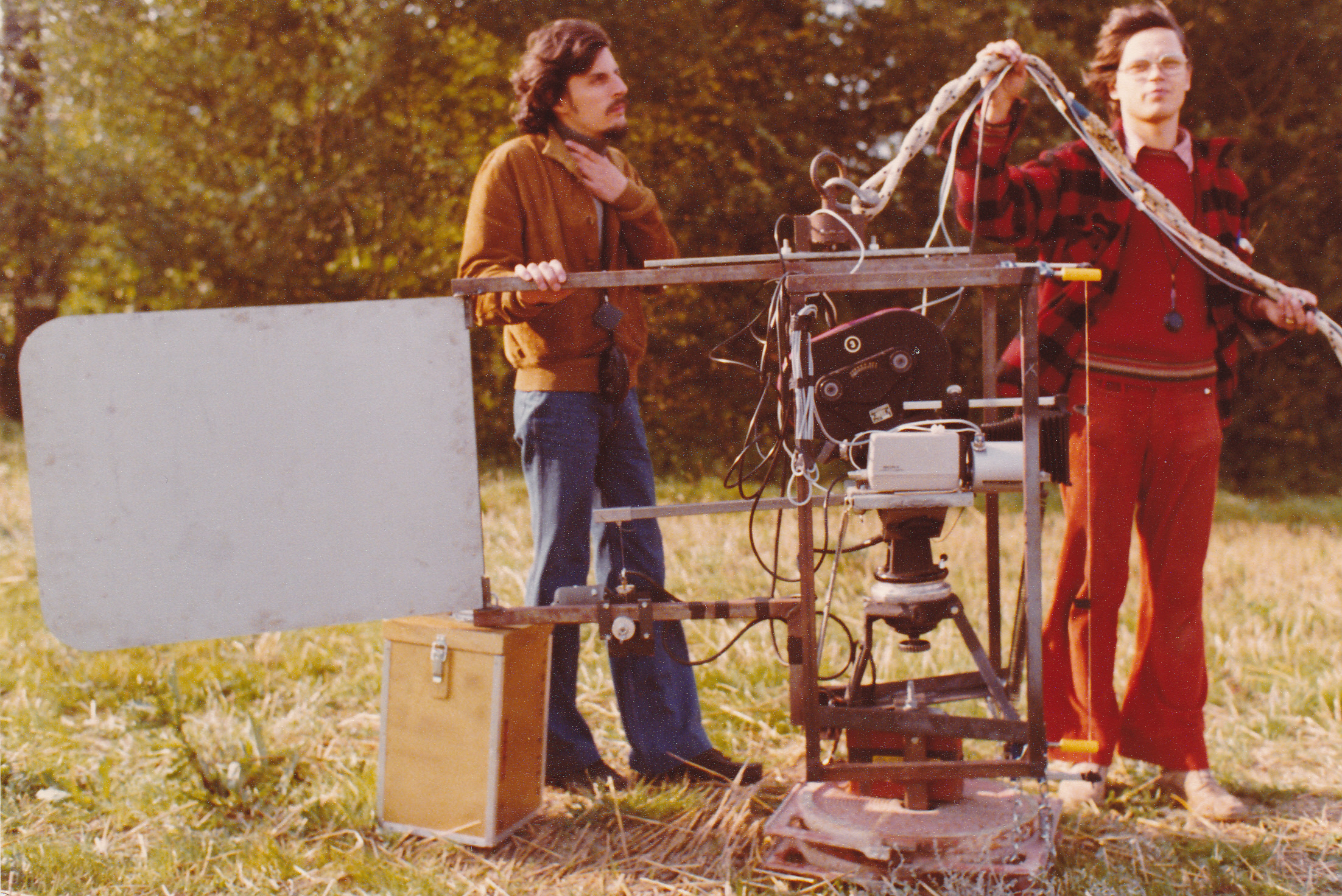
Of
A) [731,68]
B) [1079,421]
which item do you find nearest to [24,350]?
[1079,421]

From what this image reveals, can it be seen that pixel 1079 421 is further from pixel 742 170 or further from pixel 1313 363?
pixel 1313 363

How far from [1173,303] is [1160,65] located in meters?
0.64

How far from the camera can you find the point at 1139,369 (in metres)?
3.14

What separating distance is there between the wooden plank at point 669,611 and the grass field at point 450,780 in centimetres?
61

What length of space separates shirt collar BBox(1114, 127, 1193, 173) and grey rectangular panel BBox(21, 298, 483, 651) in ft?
6.39

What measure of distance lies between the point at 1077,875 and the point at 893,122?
8088mm

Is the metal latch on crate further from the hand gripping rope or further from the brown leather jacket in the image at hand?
the hand gripping rope

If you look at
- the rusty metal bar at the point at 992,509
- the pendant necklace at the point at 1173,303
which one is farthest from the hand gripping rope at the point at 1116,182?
the rusty metal bar at the point at 992,509

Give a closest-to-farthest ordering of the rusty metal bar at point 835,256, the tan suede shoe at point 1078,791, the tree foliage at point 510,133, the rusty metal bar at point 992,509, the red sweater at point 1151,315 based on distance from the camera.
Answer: the rusty metal bar at point 835,256 < the rusty metal bar at point 992,509 < the red sweater at point 1151,315 < the tan suede shoe at point 1078,791 < the tree foliage at point 510,133

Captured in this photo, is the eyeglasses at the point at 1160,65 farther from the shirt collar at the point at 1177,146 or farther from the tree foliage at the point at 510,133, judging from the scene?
the tree foliage at the point at 510,133

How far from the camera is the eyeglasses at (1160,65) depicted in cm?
306

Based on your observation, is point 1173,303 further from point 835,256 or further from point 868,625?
point 868,625

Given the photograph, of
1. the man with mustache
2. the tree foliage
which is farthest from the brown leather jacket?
the tree foliage

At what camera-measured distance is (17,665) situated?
15.4ft
